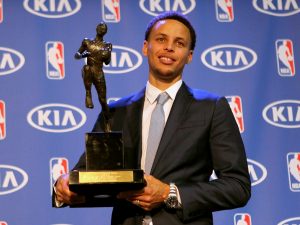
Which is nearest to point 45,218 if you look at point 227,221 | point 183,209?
point 227,221

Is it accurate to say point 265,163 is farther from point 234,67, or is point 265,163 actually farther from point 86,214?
point 86,214

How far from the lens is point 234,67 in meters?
3.15

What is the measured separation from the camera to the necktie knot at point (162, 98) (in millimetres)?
2087

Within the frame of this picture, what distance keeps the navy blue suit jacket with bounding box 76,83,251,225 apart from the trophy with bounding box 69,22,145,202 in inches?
4.0

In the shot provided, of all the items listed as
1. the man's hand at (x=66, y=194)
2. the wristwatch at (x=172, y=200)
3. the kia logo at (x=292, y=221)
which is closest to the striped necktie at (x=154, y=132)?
the wristwatch at (x=172, y=200)

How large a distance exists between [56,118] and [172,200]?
1227 mm

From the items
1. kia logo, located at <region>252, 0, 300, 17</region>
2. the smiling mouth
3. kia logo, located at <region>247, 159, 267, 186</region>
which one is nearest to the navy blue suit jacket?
the smiling mouth

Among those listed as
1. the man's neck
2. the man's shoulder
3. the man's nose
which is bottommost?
the man's shoulder

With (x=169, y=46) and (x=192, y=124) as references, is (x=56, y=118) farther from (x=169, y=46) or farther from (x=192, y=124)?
(x=192, y=124)

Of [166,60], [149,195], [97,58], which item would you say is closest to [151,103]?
[166,60]

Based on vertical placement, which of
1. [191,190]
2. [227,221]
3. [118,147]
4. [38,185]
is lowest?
[227,221]

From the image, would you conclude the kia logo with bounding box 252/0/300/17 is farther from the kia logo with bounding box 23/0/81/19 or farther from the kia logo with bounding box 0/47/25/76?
the kia logo with bounding box 0/47/25/76

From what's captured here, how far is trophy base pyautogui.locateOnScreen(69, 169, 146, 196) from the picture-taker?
179cm

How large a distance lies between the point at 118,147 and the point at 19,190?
1209 mm
